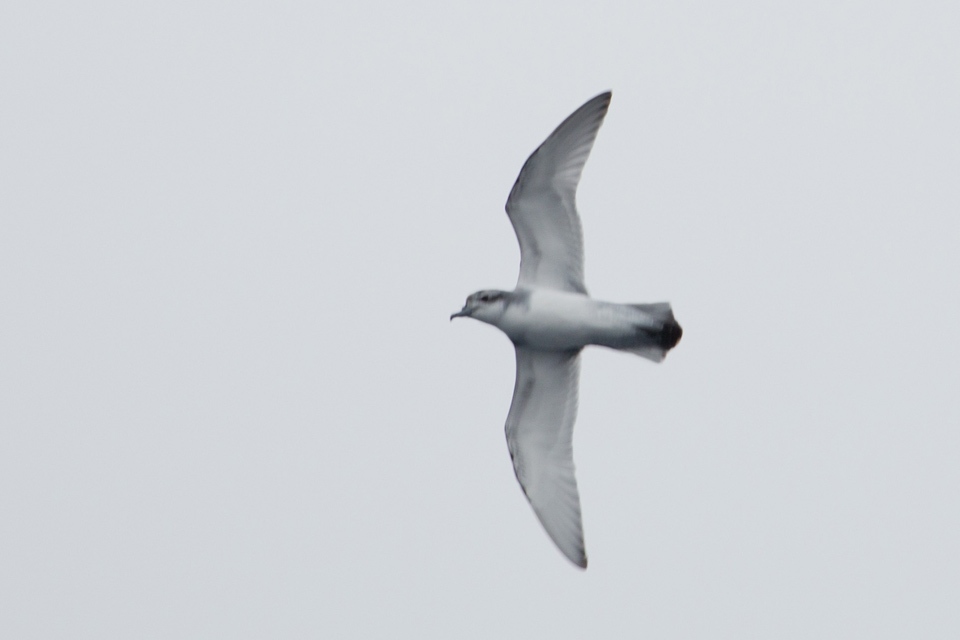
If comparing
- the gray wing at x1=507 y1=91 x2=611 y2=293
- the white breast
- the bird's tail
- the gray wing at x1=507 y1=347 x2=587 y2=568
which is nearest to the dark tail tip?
the bird's tail

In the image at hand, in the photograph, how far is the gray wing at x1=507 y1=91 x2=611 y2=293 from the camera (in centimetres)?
1188

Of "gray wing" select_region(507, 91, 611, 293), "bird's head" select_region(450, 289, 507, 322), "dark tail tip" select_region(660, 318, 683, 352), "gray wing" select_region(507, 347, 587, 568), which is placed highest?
"gray wing" select_region(507, 91, 611, 293)

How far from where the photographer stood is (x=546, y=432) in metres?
12.8

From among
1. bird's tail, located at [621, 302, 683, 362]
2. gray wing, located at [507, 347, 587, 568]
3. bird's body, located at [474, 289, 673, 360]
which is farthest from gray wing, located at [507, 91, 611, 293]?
gray wing, located at [507, 347, 587, 568]

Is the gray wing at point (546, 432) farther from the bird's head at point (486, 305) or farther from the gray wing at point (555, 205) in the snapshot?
the gray wing at point (555, 205)

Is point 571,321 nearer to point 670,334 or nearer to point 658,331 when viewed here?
point 658,331

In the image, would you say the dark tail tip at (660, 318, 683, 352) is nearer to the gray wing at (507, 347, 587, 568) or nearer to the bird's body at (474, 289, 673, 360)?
the bird's body at (474, 289, 673, 360)

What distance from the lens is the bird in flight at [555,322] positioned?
39.1 ft

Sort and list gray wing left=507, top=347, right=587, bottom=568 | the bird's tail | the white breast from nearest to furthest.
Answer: the bird's tail
the white breast
gray wing left=507, top=347, right=587, bottom=568

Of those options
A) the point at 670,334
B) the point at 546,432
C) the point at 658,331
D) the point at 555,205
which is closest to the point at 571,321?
the point at 658,331

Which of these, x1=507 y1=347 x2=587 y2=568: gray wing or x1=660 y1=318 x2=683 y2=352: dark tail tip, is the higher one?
x1=660 y1=318 x2=683 y2=352: dark tail tip

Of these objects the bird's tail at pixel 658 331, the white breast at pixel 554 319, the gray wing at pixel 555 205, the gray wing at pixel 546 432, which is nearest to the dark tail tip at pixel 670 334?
the bird's tail at pixel 658 331

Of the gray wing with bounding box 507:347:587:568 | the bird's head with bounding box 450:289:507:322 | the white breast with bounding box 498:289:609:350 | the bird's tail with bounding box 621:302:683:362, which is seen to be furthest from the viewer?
the gray wing with bounding box 507:347:587:568

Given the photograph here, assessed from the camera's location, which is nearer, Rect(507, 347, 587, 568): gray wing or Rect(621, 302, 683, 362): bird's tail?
Rect(621, 302, 683, 362): bird's tail
